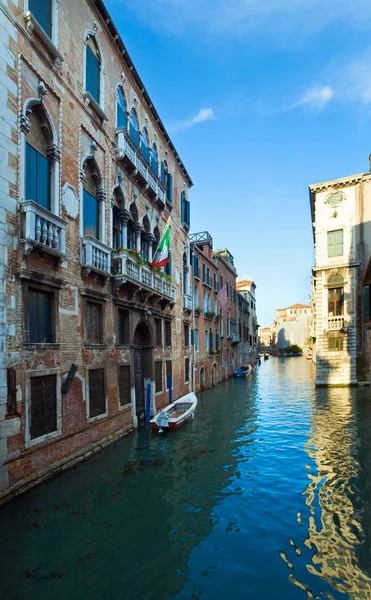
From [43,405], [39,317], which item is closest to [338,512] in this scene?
[43,405]

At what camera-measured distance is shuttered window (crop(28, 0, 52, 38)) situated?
798 cm

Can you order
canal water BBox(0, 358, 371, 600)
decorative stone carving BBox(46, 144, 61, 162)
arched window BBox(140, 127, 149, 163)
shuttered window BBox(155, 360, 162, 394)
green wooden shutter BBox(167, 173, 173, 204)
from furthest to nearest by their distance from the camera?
green wooden shutter BBox(167, 173, 173, 204)
shuttered window BBox(155, 360, 162, 394)
arched window BBox(140, 127, 149, 163)
decorative stone carving BBox(46, 144, 61, 162)
canal water BBox(0, 358, 371, 600)

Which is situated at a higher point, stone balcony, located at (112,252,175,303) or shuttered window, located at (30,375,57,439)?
stone balcony, located at (112,252,175,303)

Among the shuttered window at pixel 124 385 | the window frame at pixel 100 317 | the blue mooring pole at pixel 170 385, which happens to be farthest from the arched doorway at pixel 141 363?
the window frame at pixel 100 317

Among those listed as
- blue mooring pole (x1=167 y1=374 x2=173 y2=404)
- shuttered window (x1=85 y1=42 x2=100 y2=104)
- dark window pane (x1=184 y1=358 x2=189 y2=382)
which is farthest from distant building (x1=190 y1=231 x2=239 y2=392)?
shuttered window (x1=85 y1=42 x2=100 y2=104)

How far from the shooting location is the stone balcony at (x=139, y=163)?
38.4 ft

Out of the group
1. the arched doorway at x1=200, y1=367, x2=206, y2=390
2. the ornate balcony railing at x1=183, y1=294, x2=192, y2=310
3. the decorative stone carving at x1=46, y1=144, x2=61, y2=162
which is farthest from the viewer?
the arched doorway at x1=200, y1=367, x2=206, y2=390

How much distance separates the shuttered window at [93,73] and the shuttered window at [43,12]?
67.1 inches

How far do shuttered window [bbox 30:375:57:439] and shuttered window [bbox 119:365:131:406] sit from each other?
3668 millimetres

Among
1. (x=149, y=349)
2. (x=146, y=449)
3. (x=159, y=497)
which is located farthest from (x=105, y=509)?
(x=149, y=349)

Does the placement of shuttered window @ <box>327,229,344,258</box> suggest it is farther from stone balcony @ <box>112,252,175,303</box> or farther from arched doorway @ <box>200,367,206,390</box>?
stone balcony @ <box>112,252,175,303</box>

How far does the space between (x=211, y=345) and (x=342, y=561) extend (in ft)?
70.8

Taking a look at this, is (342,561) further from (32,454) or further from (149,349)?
(149,349)

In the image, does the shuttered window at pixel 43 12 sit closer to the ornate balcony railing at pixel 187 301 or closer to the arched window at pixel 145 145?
the arched window at pixel 145 145
